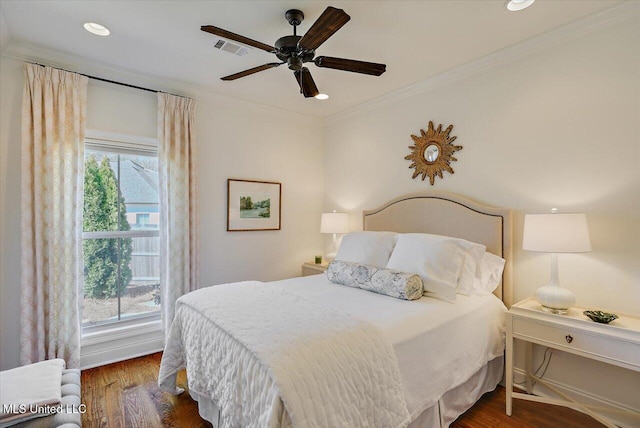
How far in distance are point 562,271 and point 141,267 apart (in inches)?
147

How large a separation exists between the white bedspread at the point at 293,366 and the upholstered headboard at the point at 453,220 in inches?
59.0

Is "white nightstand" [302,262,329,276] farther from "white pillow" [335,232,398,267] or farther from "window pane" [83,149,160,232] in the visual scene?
"window pane" [83,149,160,232]

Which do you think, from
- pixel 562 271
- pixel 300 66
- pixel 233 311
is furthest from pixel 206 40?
pixel 562 271

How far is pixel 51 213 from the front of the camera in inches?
99.6

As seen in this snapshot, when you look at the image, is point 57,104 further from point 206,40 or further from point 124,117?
point 206,40

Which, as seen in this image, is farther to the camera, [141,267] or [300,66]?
[141,267]

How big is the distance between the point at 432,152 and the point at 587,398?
224 cm

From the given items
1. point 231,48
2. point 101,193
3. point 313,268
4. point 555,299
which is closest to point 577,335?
point 555,299

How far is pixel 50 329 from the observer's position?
252 cm

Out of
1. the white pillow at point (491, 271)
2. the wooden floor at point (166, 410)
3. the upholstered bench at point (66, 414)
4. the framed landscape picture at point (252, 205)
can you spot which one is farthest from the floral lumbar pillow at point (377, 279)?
the upholstered bench at point (66, 414)

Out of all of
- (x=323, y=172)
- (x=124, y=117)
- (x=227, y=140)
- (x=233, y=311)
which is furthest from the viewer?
(x=323, y=172)

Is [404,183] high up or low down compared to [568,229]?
up

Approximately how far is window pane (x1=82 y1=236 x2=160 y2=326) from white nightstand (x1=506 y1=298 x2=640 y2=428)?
3251 mm

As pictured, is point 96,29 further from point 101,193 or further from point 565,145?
point 565,145
